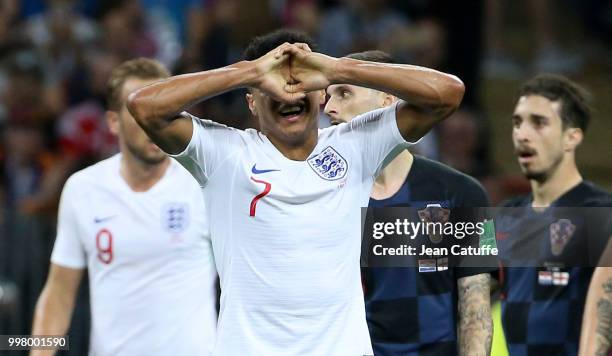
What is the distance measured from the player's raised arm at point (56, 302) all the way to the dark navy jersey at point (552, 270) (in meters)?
2.22

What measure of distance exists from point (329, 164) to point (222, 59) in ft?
22.7

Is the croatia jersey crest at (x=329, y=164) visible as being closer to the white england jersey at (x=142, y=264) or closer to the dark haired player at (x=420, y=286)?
the dark haired player at (x=420, y=286)

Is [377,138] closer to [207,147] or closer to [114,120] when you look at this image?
[207,147]

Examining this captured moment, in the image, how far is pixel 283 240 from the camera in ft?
15.3

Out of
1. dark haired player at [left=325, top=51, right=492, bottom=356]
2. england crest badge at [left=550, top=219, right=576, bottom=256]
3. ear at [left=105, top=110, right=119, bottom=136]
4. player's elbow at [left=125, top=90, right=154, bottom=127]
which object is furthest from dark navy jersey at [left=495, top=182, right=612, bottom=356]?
player's elbow at [left=125, top=90, right=154, bottom=127]

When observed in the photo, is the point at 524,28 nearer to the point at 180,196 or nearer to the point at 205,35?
the point at 205,35

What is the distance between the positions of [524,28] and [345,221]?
10.3 metres

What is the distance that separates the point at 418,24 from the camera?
1205cm

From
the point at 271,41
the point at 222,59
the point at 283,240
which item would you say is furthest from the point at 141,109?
the point at 222,59

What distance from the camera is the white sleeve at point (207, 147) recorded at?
15.4 ft

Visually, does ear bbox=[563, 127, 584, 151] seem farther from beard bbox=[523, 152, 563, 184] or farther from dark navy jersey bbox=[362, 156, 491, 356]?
dark navy jersey bbox=[362, 156, 491, 356]

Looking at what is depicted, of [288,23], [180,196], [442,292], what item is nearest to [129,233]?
[180,196]

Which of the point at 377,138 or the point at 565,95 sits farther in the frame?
the point at 565,95

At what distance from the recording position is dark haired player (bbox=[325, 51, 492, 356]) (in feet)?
18.1
